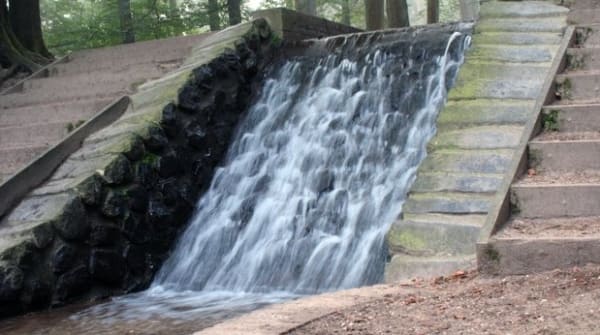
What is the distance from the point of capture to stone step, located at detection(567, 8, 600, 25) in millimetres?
7523

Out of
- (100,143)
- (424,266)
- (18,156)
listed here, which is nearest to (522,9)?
(424,266)

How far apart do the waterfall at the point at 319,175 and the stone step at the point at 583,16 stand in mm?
1421

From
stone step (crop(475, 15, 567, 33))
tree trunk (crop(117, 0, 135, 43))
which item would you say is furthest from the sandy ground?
tree trunk (crop(117, 0, 135, 43))

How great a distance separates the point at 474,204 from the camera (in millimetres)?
5457

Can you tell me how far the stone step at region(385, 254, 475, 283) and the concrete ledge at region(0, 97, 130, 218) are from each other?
4253 mm

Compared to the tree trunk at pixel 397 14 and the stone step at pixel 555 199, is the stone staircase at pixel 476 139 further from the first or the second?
the tree trunk at pixel 397 14

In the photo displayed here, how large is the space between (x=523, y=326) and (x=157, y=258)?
16.9 feet

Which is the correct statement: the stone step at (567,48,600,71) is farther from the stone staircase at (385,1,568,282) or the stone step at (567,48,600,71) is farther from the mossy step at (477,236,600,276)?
the mossy step at (477,236,600,276)

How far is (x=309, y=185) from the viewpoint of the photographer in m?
7.76

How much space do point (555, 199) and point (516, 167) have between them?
406mm

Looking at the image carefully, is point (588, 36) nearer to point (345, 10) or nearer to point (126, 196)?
point (126, 196)

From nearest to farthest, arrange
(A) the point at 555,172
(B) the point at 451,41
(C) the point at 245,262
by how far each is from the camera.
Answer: (A) the point at 555,172 → (C) the point at 245,262 → (B) the point at 451,41

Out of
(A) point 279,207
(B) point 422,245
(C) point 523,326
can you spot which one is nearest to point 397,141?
(A) point 279,207

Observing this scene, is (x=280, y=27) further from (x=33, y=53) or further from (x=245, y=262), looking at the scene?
(x=33, y=53)
